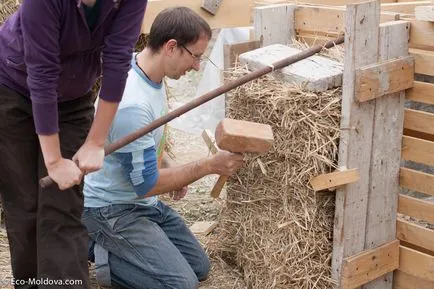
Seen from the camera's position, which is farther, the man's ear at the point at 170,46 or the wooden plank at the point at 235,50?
the wooden plank at the point at 235,50

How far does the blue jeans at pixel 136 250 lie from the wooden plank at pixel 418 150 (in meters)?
1.27

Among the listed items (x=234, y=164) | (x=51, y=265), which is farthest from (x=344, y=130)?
(x=51, y=265)

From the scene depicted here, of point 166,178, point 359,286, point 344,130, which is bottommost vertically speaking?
point 359,286

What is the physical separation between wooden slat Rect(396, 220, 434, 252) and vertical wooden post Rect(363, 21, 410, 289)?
0.04m

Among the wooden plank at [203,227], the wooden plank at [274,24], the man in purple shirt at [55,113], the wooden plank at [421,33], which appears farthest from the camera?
the wooden plank at [203,227]

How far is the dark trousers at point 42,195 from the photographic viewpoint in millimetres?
2928

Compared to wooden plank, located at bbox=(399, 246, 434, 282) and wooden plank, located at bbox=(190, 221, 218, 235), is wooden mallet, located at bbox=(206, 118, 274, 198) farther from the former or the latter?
wooden plank, located at bbox=(190, 221, 218, 235)

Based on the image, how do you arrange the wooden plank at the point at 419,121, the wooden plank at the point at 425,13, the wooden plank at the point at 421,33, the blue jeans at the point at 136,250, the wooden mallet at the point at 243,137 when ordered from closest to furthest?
1. the wooden mallet at the point at 243,137
2. the wooden plank at the point at 425,13
3. the wooden plank at the point at 421,33
4. the wooden plank at the point at 419,121
5. the blue jeans at the point at 136,250

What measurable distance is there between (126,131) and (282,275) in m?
1.12

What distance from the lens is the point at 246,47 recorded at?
4051 mm

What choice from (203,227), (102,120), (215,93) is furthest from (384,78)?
(203,227)

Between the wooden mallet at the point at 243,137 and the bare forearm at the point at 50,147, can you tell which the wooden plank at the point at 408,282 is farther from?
the bare forearm at the point at 50,147

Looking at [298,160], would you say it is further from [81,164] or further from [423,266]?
[81,164]

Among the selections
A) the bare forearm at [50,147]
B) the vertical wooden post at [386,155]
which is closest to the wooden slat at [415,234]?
the vertical wooden post at [386,155]
